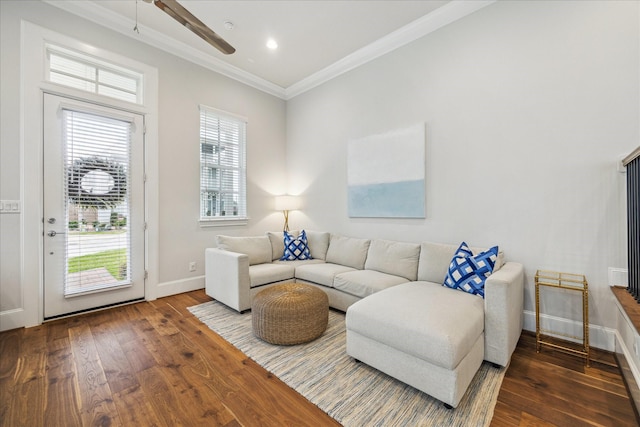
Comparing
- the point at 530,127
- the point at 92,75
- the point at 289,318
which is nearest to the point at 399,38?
the point at 530,127

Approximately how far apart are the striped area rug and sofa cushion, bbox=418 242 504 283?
2.73 ft

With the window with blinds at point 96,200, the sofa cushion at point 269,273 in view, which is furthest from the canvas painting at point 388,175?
the window with blinds at point 96,200

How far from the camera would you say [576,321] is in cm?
224

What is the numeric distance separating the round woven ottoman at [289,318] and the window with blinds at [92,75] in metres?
2.98

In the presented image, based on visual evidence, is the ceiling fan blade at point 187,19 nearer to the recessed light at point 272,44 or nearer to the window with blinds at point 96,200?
the recessed light at point 272,44

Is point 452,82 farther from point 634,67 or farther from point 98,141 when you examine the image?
point 98,141

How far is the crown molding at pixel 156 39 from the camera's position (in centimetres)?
280

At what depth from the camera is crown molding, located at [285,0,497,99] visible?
276 cm

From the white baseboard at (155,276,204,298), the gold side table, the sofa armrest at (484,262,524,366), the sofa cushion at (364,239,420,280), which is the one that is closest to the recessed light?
the sofa cushion at (364,239,420,280)

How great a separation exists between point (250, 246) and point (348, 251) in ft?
4.15

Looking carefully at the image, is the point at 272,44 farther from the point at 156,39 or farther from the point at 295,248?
the point at 295,248

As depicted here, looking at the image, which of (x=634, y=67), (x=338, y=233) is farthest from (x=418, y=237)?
(x=634, y=67)

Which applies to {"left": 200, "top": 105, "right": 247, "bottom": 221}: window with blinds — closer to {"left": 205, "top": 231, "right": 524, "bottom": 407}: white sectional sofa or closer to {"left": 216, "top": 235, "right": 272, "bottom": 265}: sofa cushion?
{"left": 216, "top": 235, "right": 272, "bottom": 265}: sofa cushion

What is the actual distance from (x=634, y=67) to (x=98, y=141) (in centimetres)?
495
